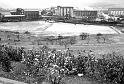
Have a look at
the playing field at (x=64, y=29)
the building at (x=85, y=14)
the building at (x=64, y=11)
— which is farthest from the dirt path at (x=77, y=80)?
the building at (x=64, y=11)

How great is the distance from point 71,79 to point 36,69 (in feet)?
3.60

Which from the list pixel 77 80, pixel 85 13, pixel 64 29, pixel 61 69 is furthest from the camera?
pixel 85 13

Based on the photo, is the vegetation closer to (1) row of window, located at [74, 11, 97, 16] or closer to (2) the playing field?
(2) the playing field

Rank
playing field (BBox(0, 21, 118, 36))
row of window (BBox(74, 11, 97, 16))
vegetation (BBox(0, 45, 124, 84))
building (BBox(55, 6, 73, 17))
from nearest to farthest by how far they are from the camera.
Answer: vegetation (BBox(0, 45, 124, 84)) < playing field (BBox(0, 21, 118, 36)) < row of window (BBox(74, 11, 97, 16)) < building (BBox(55, 6, 73, 17))

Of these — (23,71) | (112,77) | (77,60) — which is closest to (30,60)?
(23,71)

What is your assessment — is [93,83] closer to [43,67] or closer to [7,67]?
[43,67]

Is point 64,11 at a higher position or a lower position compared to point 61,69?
higher

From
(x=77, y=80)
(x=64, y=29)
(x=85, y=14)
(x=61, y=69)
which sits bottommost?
(x=64, y=29)

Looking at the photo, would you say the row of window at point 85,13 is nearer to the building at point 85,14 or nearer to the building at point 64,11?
the building at point 85,14

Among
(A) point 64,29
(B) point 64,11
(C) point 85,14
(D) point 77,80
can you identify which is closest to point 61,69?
(D) point 77,80

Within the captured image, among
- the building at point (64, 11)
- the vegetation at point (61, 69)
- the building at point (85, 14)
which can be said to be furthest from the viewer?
the building at point (64, 11)

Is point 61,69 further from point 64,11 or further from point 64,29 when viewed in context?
point 64,11

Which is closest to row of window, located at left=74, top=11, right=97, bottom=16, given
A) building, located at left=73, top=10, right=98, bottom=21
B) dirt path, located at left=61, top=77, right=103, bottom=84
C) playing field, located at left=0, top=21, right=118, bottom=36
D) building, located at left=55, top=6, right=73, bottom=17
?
building, located at left=73, top=10, right=98, bottom=21

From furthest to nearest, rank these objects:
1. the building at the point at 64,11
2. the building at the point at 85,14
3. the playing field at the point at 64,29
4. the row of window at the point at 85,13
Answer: the building at the point at 64,11
the row of window at the point at 85,13
the building at the point at 85,14
the playing field at the point at 64,29
